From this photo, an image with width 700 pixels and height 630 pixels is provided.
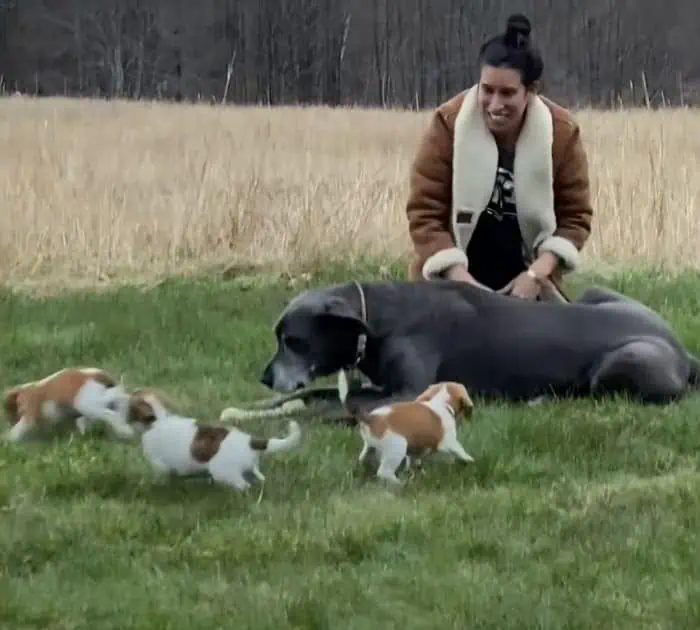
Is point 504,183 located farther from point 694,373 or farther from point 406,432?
point 406,432

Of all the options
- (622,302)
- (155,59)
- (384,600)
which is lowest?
(384,600)

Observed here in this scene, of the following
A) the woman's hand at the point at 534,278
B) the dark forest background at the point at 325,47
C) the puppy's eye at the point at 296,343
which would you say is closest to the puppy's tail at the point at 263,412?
the puppy's eye at the point at 296,343

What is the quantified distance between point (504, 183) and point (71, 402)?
7.81 feet

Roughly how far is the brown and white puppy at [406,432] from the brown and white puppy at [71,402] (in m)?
0.80

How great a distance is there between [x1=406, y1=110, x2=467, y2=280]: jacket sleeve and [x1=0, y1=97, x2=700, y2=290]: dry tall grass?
2.03 m

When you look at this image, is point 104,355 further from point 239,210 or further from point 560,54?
point 560,54

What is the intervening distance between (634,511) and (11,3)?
25184 mm

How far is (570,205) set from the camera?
546 centimetres

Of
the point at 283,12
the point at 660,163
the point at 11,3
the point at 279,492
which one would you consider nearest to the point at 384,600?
the point at 279,492

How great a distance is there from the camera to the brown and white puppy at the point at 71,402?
12.6 ft

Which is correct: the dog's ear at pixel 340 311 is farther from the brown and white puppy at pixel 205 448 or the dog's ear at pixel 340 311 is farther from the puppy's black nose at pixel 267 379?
the brown and white puppy at pixel 205 448

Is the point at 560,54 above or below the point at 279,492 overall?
above

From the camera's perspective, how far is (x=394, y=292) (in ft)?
15.3

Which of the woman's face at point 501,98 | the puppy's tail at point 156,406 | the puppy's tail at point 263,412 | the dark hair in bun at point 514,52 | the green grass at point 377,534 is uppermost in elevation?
the dark hair in bun at point 514,52
